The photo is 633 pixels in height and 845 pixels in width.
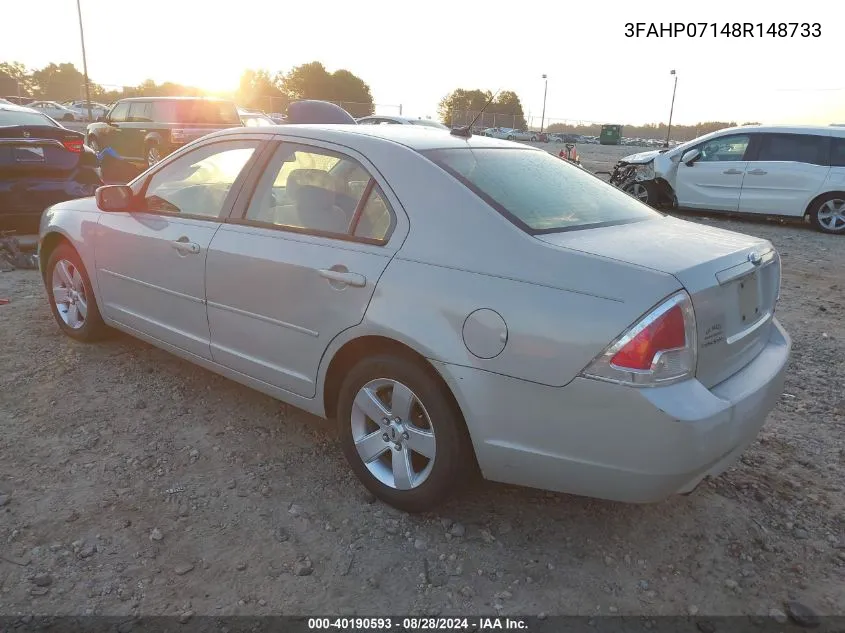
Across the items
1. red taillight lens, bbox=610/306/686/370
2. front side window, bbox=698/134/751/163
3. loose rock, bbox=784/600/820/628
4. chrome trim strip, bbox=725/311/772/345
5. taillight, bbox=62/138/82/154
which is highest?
front side window, bbox=698/134/751/163

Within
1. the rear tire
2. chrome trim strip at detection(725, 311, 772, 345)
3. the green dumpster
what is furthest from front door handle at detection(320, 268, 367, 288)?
the green dumpster

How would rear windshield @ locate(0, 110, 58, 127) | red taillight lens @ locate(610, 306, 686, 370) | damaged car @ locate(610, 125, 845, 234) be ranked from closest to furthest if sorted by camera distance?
1. red taillight lens @ locate(610, 306, 686, 370)
2. rear windshield @ locate(0, 110, 58, 127)
3. damaged car @ locate(610, 125, 845, 234)

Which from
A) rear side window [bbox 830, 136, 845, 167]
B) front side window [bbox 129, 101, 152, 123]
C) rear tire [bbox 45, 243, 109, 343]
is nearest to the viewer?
rear tire [bbox 45, 243, 109, 343]

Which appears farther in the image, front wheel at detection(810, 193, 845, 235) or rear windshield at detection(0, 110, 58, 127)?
front wheel at detection(810, 193, 845, 235)

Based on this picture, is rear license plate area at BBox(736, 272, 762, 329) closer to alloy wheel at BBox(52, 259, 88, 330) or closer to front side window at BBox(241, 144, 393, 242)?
front side window at BBox(241, 144, 393, 242)

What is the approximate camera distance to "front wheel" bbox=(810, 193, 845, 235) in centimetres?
1031

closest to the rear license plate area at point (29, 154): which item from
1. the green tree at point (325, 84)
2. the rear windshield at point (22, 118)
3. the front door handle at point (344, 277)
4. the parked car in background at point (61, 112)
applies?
the rear windshield at point (22, 118)

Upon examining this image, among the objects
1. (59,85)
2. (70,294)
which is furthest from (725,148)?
(59,85)

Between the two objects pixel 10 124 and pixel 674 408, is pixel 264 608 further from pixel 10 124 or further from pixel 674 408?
pixel 10 124

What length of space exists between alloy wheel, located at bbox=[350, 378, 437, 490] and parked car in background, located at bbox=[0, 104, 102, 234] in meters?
6.09

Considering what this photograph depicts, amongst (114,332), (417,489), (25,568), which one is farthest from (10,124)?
(417,489)

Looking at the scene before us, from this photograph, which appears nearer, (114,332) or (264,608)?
(264,608)

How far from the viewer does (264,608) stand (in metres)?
2.30

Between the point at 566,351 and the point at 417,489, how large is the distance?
95cm
